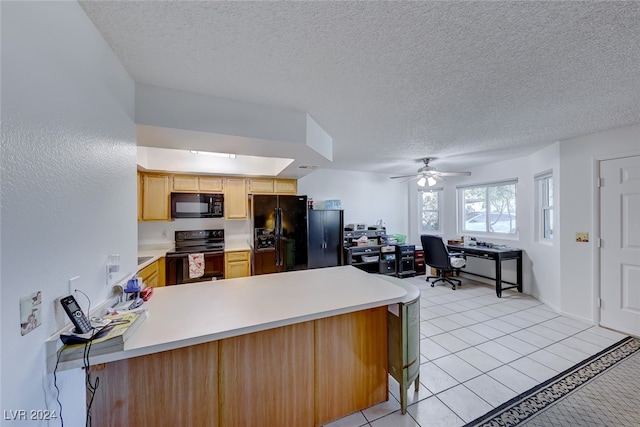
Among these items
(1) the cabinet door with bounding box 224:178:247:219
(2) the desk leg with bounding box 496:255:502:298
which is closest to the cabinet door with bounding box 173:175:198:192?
(1) the cabinet door with bounding box 224:178:247:219

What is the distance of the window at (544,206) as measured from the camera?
3715 mm

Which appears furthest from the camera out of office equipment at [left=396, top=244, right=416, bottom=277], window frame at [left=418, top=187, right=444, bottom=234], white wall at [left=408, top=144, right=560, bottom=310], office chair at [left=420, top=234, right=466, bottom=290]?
window frame at [left=418, top=187, right=444, bottom=234]

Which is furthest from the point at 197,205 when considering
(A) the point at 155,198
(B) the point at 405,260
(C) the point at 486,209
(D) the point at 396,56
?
(C) the point at 486,209

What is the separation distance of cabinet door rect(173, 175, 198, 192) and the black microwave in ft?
0.39

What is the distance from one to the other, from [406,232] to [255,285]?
495 centimetres

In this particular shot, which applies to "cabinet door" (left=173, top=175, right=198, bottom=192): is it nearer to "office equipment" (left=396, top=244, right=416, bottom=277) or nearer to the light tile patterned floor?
the light tile patterned floor

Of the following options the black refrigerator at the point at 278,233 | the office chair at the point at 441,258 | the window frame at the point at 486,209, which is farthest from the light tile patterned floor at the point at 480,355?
the black refrigerator at the point at 278,233

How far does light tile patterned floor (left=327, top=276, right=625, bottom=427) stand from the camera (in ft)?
5.62

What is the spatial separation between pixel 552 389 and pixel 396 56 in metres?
2.76

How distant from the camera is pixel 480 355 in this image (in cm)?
236

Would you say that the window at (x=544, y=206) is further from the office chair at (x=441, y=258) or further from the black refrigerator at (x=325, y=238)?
the black refrigerator at (x=325, y=238)

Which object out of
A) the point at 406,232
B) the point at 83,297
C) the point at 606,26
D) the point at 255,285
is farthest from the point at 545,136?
the point at 83,297

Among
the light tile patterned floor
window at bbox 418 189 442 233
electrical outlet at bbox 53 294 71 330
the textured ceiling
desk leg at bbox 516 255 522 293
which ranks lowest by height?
the light tile patterned floor

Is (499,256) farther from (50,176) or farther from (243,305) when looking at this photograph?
(50,176)
